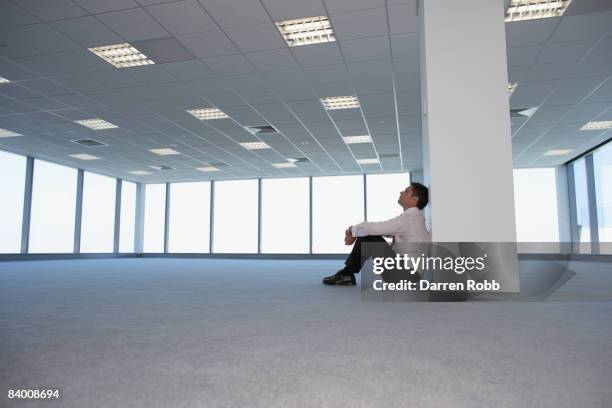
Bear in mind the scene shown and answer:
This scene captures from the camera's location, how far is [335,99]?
798cm

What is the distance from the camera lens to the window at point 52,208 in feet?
43.2

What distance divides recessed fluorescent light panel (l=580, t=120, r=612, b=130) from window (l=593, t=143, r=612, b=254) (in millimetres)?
1713

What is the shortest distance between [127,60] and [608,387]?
6.94 meters

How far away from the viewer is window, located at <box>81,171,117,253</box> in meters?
15.2

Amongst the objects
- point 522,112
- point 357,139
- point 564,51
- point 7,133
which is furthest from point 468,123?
point 7,133

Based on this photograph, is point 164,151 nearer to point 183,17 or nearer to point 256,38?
point 256,38

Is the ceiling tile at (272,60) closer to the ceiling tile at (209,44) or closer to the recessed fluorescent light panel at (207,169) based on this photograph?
the ceiling tile at (209,44)

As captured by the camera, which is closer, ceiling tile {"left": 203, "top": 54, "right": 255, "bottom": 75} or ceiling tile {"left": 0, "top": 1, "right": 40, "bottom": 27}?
ceiling tile {"left": 0, "top": 1, "right": 40, "bottom": 27}

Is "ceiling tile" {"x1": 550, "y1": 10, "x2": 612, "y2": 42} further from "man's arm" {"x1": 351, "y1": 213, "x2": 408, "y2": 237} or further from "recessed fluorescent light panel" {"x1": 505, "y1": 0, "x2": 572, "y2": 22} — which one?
"man's arm" {"x1": 351, "y1": 213, "x2": 408, "y2": 237}

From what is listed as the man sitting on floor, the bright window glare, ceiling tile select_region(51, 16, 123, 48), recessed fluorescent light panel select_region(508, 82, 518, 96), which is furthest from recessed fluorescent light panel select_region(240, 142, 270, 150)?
the bright window glare

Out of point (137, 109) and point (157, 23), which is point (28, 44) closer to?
point (157, 23)

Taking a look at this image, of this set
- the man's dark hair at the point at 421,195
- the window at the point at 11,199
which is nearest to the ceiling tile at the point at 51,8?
the man's dark hair at the point at 421,195

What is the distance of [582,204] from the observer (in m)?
13.3

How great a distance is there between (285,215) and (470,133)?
43.7 feet
